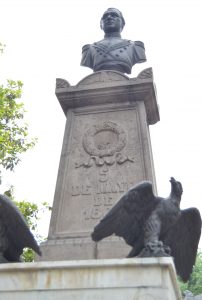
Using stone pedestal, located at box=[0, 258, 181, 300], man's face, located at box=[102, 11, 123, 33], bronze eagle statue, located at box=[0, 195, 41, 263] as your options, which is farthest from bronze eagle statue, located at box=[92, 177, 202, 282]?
man's face, located at box=[102, 11, 123, 33]

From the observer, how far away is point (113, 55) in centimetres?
692

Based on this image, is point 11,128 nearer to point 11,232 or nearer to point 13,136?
point 13,136

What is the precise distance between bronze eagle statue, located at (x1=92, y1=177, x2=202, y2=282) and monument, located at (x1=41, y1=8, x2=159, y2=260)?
26.5 inches

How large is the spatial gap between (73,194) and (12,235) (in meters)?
1.45

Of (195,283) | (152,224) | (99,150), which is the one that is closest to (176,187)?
(152,224)

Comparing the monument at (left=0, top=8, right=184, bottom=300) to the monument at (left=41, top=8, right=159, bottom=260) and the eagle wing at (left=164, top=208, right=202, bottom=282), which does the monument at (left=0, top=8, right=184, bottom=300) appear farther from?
the eagle wing at (left=164, top=208, right=202, bottom=282)

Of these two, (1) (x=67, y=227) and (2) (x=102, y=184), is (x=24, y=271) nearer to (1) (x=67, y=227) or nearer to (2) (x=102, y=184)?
(1) (x=67, y=227)

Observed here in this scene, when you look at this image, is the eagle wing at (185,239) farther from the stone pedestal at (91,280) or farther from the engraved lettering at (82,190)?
the engraved lettering at (82,190)

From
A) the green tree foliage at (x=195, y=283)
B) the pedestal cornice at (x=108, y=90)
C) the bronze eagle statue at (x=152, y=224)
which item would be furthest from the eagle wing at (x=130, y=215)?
the green tree foliage at (x=195, y=283)

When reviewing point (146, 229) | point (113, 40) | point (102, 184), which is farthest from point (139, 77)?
point (146, 229)

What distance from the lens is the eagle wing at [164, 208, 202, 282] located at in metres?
4.63

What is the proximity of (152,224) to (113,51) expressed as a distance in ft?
11.4

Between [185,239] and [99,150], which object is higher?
[99,150]

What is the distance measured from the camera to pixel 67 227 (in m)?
5.54
